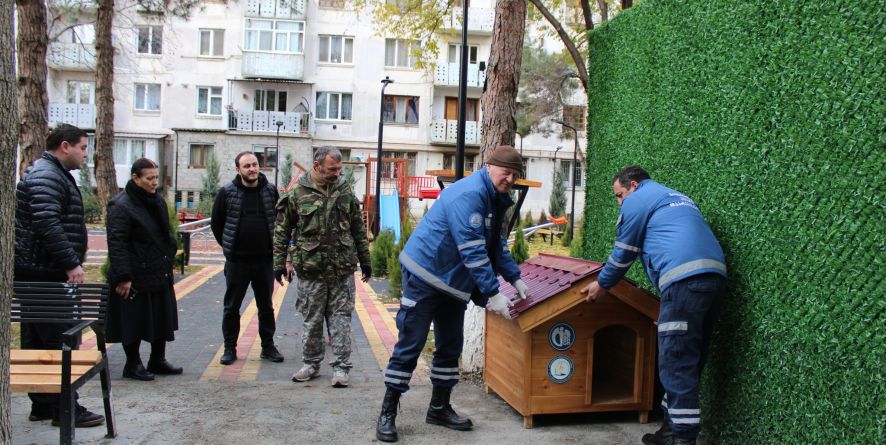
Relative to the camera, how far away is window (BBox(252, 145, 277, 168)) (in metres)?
37.6

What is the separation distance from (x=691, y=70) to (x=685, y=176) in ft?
2.32

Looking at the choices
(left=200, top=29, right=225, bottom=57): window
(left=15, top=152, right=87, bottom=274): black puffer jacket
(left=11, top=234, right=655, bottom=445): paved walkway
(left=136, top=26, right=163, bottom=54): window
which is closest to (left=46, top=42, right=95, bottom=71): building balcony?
(left=136, top=26, right=163, bottom=54): window

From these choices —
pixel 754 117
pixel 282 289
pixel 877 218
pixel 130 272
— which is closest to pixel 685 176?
pixel 754 117

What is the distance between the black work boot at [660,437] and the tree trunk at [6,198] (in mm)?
3528

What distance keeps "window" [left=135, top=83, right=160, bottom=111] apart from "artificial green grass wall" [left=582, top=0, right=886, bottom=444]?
121ft

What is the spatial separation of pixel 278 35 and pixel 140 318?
109ft

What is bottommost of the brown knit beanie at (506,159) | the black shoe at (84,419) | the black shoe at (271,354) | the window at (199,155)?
the black shoe at (271,354)

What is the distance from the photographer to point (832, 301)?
3492mm

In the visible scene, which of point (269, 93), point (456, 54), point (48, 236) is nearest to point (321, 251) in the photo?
point (48, 236)

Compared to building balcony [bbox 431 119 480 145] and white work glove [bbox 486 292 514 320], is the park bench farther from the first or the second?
building balcony [bbox 431 119 480 145]

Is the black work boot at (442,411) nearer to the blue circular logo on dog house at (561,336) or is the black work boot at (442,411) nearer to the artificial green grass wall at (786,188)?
the blue circular logo on dog house at (561,336)

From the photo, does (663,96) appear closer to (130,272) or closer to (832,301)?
(832,301)

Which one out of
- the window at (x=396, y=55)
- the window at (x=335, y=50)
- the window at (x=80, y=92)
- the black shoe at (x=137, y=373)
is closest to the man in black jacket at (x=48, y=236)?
the black shoe at (x=137, y=373)

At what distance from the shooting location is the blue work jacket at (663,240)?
13.8 ft
